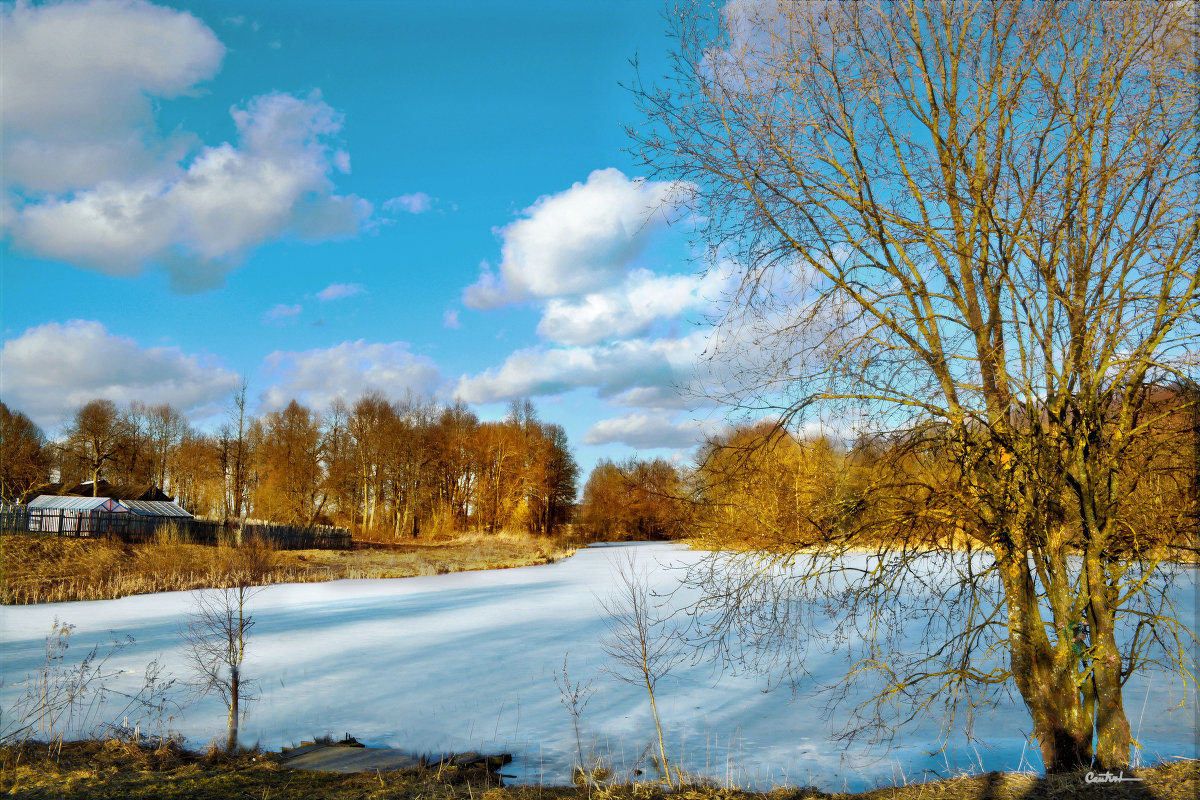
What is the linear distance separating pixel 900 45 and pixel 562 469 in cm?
4303

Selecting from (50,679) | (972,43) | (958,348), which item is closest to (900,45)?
(972,43)

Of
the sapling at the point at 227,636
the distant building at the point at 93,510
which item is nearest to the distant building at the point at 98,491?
the distant building at the point at 93,510

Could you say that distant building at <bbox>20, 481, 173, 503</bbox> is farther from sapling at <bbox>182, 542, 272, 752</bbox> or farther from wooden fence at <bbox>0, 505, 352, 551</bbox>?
sapling at <bbox>182, 542, 272, 752</bbox>

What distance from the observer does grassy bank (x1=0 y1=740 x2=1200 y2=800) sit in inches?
149

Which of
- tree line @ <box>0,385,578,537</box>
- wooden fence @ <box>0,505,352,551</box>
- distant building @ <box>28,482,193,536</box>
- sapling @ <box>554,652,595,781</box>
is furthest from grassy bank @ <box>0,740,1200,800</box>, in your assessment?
tree line @ <box>0,385,578,537</box>

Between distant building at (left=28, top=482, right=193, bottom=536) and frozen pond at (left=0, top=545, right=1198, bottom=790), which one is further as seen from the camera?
distant building at (left=28, top=482, right=193, bottom=536)

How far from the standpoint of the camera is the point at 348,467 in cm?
4125

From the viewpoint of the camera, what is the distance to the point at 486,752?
5.82 m

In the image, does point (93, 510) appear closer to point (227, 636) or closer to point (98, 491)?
point (98, 491)

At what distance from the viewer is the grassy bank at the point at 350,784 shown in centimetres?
379

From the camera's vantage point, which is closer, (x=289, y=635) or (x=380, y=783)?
(x=380, y=783)

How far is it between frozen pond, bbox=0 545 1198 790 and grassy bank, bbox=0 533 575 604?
220cm

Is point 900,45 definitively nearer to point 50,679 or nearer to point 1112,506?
point 1112,506

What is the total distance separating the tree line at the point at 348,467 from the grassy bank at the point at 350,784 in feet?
109
